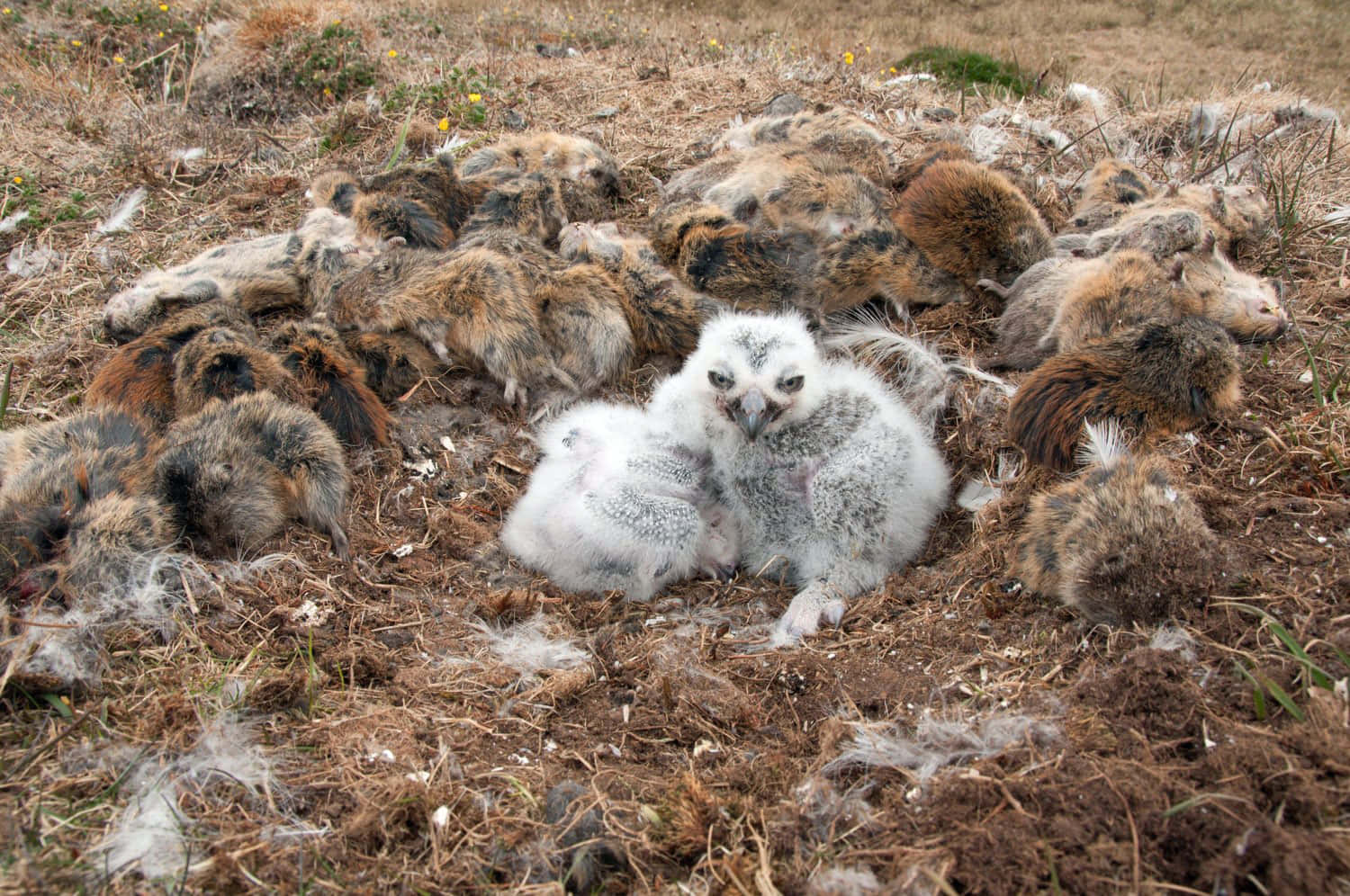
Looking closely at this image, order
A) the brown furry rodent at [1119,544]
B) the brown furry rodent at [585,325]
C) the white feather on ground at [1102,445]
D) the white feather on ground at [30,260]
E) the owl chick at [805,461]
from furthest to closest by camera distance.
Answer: the white feather on ground at [30,260] → the brown furry rodent at [585,325] → the owl chick at [805,461] → the white feather on ground at [1102,445] → the brown furry rodent at [1119,544]

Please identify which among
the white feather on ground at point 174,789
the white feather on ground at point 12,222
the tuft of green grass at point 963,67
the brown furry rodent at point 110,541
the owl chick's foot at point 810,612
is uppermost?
the tuft of green grass at point 963,67

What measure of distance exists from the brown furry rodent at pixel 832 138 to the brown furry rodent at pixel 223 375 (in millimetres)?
3091

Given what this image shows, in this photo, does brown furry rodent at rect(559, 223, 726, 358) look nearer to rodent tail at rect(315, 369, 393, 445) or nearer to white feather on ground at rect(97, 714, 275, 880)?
rodent tail at rect(315, 369, 393, 445)

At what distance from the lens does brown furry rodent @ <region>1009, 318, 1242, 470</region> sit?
328 centimetres

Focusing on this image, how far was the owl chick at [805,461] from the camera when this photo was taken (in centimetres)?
338

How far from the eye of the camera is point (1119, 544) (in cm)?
274

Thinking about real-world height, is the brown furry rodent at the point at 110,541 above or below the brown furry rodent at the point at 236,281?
below

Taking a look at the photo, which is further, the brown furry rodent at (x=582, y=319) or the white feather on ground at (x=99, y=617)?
the brown furry rodent at (x=582, y=319)

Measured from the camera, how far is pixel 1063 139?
582 centimetres

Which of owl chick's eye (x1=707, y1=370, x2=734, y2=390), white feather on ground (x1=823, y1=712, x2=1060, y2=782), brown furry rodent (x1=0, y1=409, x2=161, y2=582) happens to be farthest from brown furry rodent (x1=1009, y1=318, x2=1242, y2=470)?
brown furry rodent (x1=0, y1=409, x2=161, y2=582)

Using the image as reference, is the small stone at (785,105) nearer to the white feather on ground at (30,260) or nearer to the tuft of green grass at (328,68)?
the tuft of green grass at (328,68)

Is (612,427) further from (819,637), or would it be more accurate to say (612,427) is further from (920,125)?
(920,125)

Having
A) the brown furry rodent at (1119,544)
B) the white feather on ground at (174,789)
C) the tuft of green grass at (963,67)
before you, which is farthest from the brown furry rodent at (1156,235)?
the tuft of green grass at (963,67)

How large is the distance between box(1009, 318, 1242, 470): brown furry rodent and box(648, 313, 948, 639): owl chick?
0.43 m
